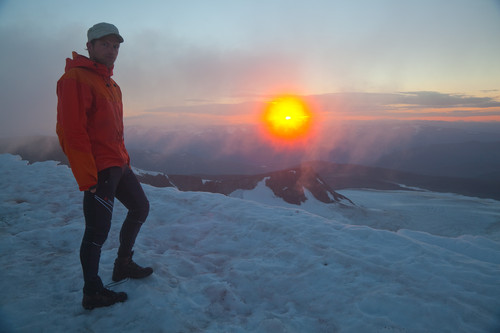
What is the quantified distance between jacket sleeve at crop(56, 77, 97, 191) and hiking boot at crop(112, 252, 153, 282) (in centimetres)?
168

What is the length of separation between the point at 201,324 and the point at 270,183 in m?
66.8

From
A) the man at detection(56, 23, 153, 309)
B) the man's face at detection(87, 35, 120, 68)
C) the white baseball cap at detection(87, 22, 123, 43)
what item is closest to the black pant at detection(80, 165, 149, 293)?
the man at detection(56, 23, 153, 309)

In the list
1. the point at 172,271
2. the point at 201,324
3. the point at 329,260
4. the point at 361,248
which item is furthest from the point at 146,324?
the point at 361,248

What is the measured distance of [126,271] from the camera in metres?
4.45

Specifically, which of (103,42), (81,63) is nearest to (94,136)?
(81,63)

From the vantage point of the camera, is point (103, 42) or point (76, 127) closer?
point (76, 127)

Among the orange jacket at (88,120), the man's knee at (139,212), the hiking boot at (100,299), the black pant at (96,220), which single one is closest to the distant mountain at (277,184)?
the man's knee at (139,212)

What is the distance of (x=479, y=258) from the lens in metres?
6.39

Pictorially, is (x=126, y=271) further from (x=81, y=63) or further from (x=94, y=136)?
(x=81, y=63)

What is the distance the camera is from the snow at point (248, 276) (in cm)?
381

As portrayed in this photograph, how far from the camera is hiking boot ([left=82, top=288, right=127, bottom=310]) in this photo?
12.3 ft

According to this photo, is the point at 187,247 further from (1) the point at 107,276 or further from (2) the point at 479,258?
(2) the point at 479,258

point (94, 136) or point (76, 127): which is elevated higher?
point (76, 127)

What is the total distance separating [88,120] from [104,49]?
0.95 meters
